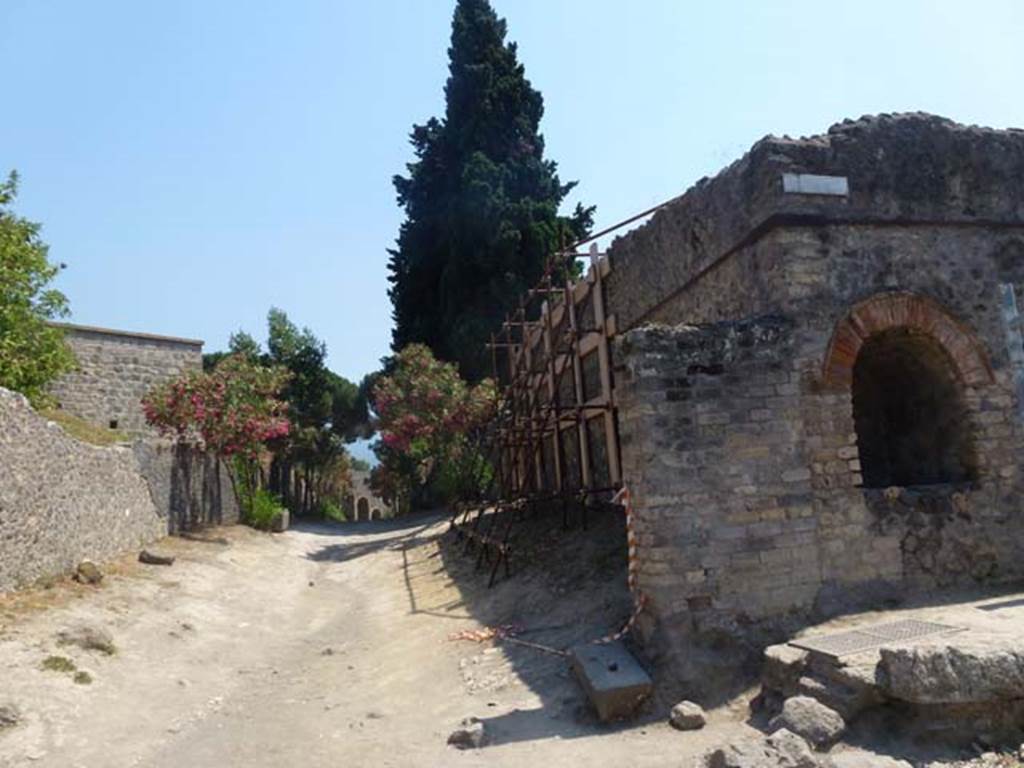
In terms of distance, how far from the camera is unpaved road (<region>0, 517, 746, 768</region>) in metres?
5.79

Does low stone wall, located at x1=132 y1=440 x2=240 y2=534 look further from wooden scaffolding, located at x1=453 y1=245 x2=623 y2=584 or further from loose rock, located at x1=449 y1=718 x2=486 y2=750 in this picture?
loose rock, located at x1=449 y1=718 x2=486 y2=750

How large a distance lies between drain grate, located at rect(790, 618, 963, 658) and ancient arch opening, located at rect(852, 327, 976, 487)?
2.15m

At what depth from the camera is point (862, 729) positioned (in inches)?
203

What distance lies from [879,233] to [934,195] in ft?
2.43

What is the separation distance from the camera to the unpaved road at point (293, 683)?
5.79 metres

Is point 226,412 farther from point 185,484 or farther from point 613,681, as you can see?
point 613,681

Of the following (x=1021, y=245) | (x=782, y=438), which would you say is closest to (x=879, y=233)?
(x=1021, y=245)

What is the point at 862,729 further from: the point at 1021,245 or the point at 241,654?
the point at 241,654

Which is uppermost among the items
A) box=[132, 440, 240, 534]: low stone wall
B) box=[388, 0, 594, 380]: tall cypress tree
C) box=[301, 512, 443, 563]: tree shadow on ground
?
box=[388, 0, 594, 380]: tall cypress tree

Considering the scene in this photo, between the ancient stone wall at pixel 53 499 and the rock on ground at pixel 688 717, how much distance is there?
23.1 ft

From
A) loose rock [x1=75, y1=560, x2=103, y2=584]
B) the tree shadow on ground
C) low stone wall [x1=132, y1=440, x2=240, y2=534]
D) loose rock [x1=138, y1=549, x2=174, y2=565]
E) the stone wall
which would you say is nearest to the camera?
loose rock [x1=75, y1=560, x2=103, y2=584]

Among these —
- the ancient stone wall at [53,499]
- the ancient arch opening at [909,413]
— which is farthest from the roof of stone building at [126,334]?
the ancient arch opening at [909,413]

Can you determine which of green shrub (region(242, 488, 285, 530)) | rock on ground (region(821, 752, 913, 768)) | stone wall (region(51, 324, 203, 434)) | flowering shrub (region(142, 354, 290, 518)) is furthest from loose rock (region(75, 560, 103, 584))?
stone wall (region(51, 324, 203, 434))

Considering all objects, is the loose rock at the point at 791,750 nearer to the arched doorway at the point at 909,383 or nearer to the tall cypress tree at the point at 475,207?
the arched doorway at the point at 909,383
